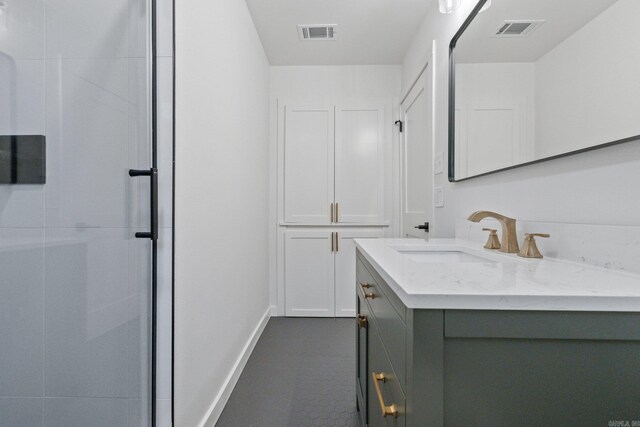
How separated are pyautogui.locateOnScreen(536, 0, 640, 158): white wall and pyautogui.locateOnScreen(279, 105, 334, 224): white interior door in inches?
82.3

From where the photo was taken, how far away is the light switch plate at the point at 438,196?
206 centimetres

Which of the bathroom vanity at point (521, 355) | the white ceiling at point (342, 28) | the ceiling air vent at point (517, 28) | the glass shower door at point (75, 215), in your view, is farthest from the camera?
the white ceiling at point (342, 28)

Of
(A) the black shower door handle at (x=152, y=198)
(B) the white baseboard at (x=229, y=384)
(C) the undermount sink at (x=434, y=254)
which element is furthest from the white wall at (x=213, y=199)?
(C) the undermount sink at (x=434, y=254)

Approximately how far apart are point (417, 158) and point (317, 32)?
1304 millimetres

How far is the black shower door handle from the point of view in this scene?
988 mm

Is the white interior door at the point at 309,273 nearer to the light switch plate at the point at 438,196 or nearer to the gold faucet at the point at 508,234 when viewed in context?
the light switch plate at the point at 438,196

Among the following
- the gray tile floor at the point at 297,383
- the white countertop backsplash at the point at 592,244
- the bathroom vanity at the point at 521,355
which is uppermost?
the white countertop backsplash at the point at 592,244

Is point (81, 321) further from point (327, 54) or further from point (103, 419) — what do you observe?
point (327, 54)

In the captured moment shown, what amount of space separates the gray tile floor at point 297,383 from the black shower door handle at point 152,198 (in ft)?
3.53

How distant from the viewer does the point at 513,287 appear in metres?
0.59

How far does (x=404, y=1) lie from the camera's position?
219cm

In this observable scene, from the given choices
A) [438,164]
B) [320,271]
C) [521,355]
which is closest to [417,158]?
[438,164]

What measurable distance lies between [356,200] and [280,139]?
0.96 meters

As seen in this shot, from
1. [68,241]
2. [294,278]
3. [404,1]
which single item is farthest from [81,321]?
[404,1]
